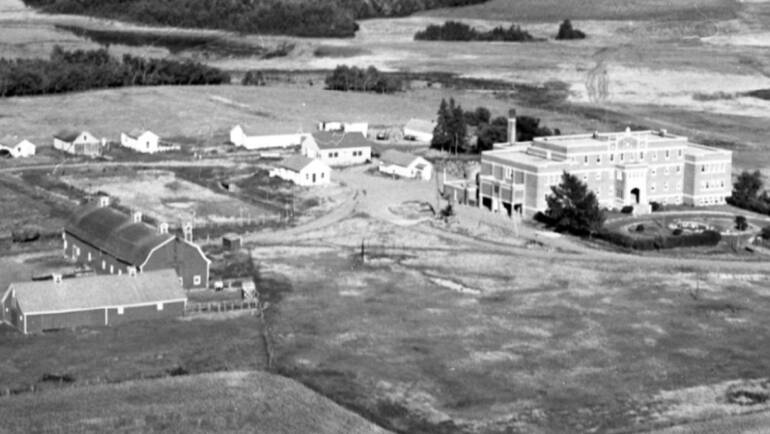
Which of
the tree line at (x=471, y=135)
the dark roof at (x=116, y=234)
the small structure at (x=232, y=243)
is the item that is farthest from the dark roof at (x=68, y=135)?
the small structure at (x=232, y=243)

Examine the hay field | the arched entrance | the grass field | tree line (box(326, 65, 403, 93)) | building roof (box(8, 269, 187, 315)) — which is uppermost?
tree line (box(326, 65, 403, 93))

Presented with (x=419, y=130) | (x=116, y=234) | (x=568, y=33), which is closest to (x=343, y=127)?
(x=419, y=130)

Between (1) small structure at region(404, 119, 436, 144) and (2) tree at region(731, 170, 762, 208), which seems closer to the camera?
(2) tree at region(731, 170, 762, 208)

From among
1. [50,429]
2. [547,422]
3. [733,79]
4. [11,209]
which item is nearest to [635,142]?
[11,209]

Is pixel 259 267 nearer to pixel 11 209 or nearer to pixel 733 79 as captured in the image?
pixel 11 209

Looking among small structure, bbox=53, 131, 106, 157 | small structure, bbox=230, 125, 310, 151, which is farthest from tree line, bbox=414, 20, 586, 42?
small structure, bbox=53, 131, 106, 157

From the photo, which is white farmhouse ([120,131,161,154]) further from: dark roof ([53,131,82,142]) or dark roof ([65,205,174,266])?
dark roof ([65,205,174,266])

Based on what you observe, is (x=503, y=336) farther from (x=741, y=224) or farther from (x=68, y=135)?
(x=68, y=135)
